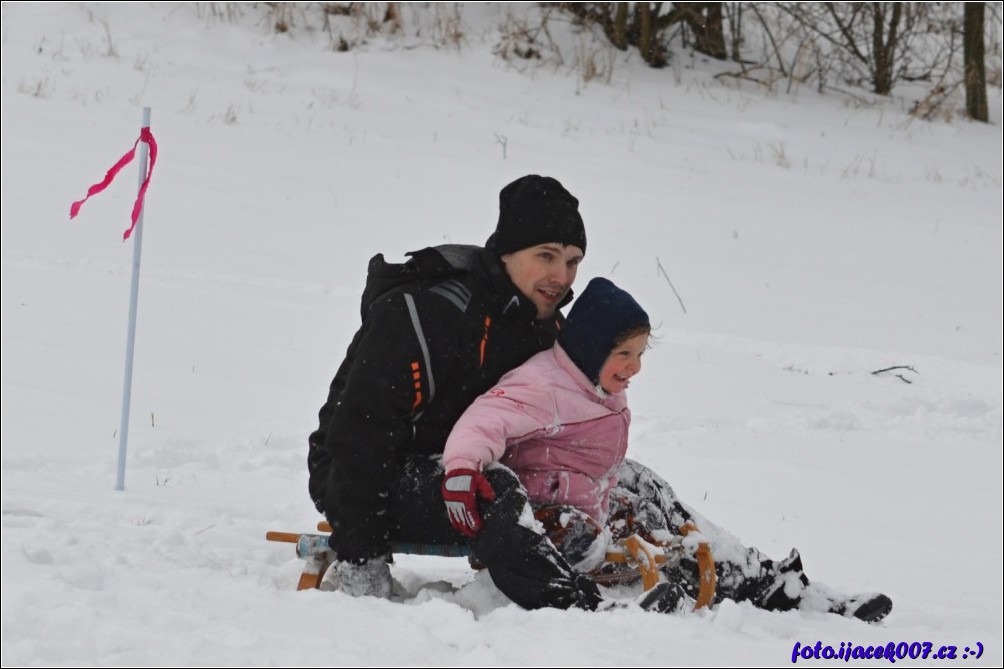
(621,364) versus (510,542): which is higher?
(621,364)

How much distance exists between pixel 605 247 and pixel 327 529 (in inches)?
245

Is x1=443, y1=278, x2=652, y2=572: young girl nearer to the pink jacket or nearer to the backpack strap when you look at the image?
the pink jacket

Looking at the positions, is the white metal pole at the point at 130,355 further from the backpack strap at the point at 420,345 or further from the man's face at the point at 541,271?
the man's face at the point at 541,271

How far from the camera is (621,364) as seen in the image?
3.72 meters

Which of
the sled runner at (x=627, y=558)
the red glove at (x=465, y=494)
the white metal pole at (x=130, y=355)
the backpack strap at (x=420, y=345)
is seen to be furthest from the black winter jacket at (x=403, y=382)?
the white metal pole at (x=130, y=355)

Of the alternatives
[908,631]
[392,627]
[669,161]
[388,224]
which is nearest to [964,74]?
[669,161]

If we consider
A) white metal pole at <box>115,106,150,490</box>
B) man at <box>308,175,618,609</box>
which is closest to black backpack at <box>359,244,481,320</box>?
man at <box>308,175,618,609</box>

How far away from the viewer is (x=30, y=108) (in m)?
11.5

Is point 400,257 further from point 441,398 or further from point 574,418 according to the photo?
point 574,418

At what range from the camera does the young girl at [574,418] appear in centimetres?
362

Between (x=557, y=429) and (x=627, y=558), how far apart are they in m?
0.39

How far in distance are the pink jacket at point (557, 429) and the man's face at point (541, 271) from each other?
0.16 meters

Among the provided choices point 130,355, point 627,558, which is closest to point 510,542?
point 627,558

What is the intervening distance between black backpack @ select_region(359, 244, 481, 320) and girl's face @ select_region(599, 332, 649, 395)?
0.49 meters
